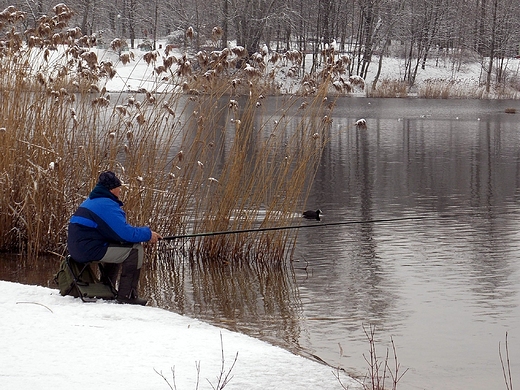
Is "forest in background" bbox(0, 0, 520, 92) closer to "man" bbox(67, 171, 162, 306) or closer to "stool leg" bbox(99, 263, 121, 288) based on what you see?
"stool leg" bbox(99, 263, 121, 288)

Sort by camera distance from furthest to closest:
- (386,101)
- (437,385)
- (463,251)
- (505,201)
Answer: (386,101)
(505,201)
(463,251)
(437,385)

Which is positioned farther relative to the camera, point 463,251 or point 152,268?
point 463,251

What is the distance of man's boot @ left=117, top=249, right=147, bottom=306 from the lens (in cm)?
646

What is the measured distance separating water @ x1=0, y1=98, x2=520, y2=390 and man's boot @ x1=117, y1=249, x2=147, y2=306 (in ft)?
2.75

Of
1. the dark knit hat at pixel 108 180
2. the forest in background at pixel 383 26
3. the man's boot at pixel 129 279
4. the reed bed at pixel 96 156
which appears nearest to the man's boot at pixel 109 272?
the man's boot at pixel 129 279

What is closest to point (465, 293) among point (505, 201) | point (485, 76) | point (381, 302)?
point (381, 302)

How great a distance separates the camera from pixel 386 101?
3741 centimetres

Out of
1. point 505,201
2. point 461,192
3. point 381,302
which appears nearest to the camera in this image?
point 381,302

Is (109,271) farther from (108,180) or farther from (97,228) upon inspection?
(108,180)

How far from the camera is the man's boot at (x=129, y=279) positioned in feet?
21.2

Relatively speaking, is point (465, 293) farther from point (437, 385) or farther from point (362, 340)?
point (437, 385)

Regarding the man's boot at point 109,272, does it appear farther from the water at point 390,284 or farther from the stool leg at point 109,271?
the water at point 390,284

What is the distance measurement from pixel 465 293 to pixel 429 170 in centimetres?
963

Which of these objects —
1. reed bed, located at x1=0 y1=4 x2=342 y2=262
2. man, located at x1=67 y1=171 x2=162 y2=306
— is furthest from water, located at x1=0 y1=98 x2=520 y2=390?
man, located at x1=67 y1=171 x2=162 y2=306
